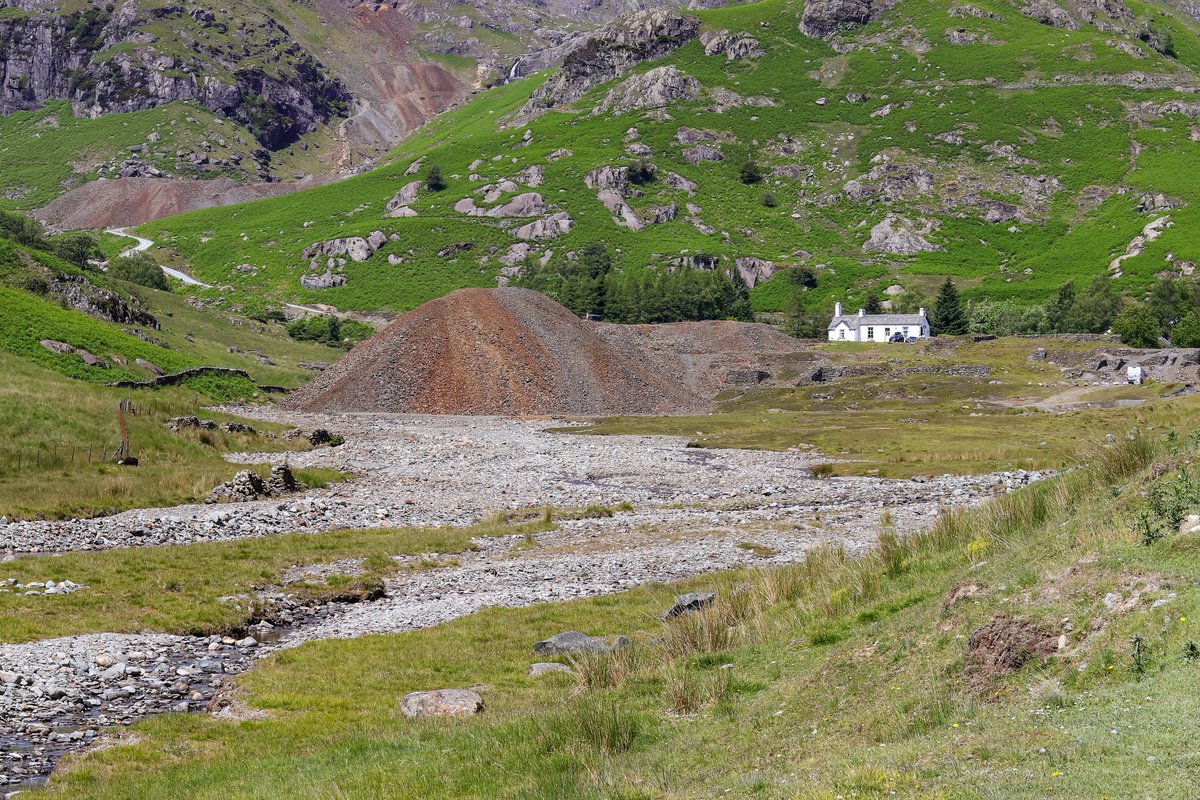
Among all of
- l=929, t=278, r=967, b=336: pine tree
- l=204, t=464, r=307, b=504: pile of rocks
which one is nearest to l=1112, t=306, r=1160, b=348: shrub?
l=929, t=278, r=967, b=336: pine tree

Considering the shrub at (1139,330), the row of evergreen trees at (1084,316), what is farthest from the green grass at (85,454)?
the row of evergreen trees at (1084,316)

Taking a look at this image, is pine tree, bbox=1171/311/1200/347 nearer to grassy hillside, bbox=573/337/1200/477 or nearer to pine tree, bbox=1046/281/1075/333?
grassy hillside, bbox=573/337/1200/477

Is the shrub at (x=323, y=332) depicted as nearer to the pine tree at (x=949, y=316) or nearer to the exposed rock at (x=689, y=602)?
the pine tree at (x=949, y=316)

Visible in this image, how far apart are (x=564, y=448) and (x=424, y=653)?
3908 cm

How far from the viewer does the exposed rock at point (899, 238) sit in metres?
184

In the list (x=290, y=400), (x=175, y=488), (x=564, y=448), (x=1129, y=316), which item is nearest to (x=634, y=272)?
(x=1129, y=316)

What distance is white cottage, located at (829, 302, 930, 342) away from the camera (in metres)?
141

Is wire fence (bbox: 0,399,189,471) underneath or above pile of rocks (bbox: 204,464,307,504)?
above

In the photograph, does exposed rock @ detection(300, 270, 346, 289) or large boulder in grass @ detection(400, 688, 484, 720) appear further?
exposed rock @ detection(300, 270, 346, 289)

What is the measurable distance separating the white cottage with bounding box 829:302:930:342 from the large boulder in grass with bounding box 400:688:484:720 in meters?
130

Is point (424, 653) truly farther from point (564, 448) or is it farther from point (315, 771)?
point (564, 448)

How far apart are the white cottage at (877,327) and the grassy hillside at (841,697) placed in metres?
127

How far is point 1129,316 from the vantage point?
11350 cm

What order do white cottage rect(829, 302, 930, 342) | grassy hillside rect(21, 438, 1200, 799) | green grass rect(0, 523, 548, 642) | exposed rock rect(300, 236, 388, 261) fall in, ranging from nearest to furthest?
grassy hillside rect(21, 438, 1200, 799)
green grass rect(0, 523, 548, 642)
white cottage rect(829, 302, 930, 342)
exposed rock rect(300, 236, 388, 261)
